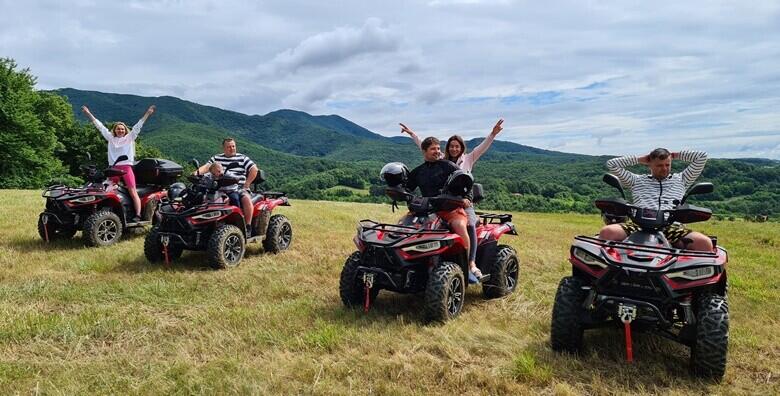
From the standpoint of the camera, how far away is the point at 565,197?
234ft

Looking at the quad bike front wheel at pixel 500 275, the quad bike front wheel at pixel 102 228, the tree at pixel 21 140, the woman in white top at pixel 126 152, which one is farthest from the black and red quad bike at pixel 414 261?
the tree at pixel 21 140

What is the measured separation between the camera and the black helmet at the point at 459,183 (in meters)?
5.76

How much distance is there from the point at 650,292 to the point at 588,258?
0.54 m

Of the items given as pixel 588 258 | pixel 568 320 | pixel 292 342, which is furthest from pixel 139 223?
pixel 588 258

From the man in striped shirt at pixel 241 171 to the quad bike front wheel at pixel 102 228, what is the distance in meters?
2.06

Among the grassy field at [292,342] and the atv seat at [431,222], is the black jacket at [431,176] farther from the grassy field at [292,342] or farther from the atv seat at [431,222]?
the grassy field at [292,342]

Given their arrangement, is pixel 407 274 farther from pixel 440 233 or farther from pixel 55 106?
pixel 55 106

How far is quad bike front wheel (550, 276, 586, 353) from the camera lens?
4566mm

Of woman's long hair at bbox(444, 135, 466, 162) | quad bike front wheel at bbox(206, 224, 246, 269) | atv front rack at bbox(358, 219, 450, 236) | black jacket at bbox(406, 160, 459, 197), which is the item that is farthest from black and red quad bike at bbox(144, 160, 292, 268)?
woman's long hair at bbox(444, 135, 466, 162)

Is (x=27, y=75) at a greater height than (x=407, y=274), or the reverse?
(x=27, y=75)

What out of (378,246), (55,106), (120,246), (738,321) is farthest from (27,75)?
(738,321)

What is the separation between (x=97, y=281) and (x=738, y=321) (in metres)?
7.79

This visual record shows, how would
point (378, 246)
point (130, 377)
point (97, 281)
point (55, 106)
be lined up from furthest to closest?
point (55, 106) < point (97, 281) < point (378, 246) < point (130, 377)

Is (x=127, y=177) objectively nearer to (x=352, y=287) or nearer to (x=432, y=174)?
(x=352, y=287)
